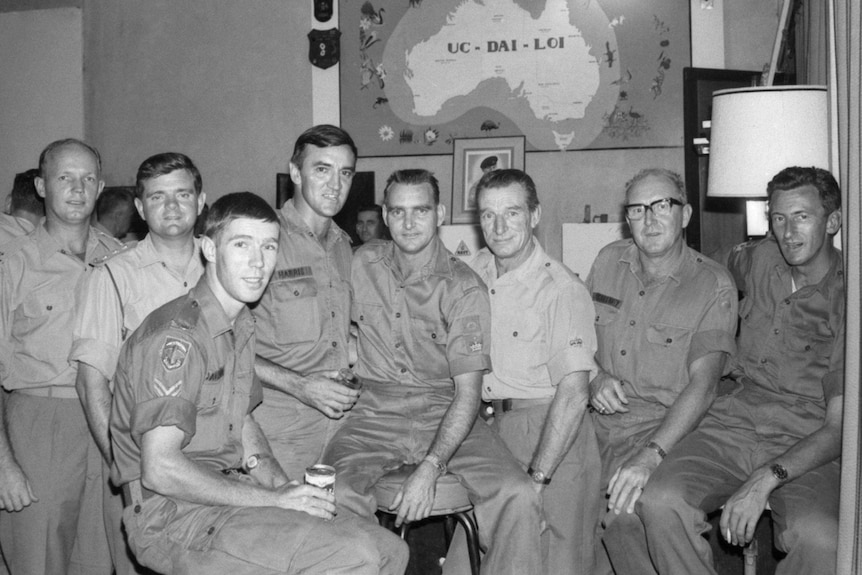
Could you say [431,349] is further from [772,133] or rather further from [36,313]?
[772,133]

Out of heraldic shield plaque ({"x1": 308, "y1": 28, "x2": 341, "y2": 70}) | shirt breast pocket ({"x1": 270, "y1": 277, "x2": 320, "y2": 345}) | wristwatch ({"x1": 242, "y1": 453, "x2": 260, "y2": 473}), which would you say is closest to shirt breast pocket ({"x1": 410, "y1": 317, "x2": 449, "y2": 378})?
shirt breast pocket ({"x1": 270, "y1": 277, "x2": 320, "y2": 345})

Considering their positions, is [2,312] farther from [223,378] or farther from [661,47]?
[661,47]

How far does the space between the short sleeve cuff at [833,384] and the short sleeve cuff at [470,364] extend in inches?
42.7

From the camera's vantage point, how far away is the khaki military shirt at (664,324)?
2965 mm

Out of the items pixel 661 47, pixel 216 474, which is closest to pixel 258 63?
pixel 661 47

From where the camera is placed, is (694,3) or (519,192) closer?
(519,192)

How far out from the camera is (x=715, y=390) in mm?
2934

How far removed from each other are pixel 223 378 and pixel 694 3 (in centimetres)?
505

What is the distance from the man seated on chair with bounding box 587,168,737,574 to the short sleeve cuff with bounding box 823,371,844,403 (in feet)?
1.14

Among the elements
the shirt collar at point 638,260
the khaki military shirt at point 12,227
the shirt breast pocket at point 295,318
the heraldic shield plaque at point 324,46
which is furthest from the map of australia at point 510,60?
the shirt breast pocket at point 295,318

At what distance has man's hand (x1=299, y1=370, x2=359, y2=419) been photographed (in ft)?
9.18

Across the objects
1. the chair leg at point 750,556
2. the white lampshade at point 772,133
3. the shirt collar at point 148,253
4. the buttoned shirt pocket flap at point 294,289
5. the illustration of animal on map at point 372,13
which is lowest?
the chair leg at point 750,556

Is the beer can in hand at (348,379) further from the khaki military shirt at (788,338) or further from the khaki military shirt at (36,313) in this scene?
the khaki military shirt at (788,338)

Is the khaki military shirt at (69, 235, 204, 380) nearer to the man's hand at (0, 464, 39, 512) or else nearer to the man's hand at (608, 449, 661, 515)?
the man's hand at (0, 464, 39, 512)
